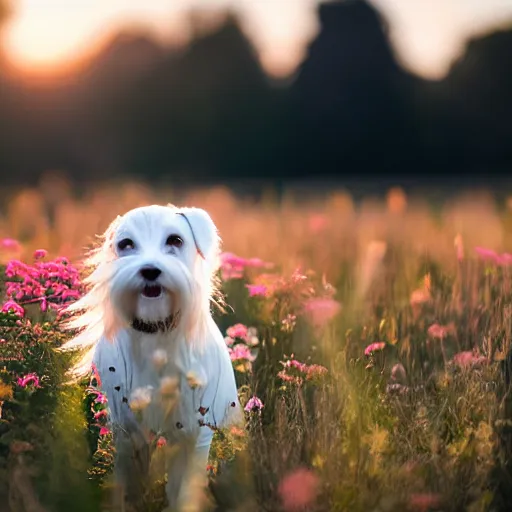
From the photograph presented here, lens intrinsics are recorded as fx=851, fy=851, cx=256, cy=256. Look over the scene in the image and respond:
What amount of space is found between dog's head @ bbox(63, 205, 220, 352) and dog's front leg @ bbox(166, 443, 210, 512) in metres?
0.45

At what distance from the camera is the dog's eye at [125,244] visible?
10.3ft

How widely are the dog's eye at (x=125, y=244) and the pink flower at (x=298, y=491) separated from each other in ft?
3.32

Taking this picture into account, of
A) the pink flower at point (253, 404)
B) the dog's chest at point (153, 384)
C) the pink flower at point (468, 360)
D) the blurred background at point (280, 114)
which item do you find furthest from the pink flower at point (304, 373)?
the blurred background at point (280, 114)

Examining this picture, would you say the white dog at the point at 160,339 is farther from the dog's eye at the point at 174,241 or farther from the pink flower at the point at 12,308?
the pink flower at the point at 12,308

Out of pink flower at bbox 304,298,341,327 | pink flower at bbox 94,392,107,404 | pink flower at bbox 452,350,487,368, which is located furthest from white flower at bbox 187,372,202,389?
pink flower at bbox 304,298,341,327

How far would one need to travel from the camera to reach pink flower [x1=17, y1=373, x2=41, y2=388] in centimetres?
311

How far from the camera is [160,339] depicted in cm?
310

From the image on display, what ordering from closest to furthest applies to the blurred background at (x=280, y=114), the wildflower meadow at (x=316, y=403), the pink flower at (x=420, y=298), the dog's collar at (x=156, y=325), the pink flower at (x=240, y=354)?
1. the wildflower meadow at (x=316, y=403)
2. the dog's collar at (x=156, y=325)
3. the pink flower at (x=240, y=354)
4. the pink flower at (x=420, y=298)
5. the blurred background at (x=280, y=114)

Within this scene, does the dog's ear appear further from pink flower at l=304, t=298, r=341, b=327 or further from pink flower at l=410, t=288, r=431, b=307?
pink flower at l=410, t=288, r=431, b=307

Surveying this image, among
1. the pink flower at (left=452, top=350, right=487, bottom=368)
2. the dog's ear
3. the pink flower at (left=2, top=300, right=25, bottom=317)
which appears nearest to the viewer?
the dog's ear

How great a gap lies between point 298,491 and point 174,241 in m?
1.01

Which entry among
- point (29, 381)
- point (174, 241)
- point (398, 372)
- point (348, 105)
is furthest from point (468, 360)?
point (348, 105)

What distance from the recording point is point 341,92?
26156 millimetres

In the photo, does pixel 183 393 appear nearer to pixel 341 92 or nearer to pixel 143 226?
pixel 143 226
